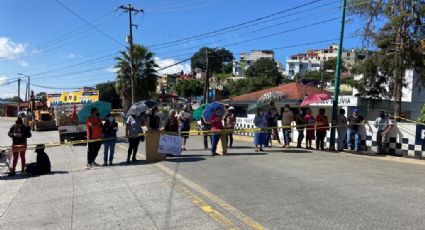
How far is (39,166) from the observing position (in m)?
12.8

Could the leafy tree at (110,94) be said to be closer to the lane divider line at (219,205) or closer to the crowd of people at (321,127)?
the crowd of people at (321,127)

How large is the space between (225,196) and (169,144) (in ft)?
20.9

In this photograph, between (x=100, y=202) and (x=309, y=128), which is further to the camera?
(x=309, y=128)

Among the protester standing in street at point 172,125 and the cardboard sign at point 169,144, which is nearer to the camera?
the cardboard sign at point 169,144

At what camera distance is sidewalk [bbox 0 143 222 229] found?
23.2 feet

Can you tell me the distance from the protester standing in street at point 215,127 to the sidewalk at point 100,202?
2.77 meters

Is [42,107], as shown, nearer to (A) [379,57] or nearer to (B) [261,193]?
(A) [379,57]

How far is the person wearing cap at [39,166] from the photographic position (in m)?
12.8

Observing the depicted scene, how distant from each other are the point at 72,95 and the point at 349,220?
39392mm

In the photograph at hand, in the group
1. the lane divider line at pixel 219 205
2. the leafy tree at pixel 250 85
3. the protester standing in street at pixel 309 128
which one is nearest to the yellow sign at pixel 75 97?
the protester standing in street at pixel 309 128

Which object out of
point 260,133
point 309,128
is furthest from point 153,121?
point 309,128

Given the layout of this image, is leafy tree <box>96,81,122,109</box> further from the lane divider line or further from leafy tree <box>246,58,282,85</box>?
the lane divider line

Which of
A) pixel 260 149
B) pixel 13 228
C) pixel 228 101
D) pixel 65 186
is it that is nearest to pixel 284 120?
pixel 260 149

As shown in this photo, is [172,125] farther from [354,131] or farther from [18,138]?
[354,131]
